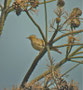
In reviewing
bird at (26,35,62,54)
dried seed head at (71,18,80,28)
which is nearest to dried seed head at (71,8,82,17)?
dried seed head at (71,18,80,28)

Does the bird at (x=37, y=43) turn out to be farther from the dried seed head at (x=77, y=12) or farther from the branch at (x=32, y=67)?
the dried seed head at (x=77, y=12)

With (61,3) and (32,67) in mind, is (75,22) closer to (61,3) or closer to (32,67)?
(61,3)

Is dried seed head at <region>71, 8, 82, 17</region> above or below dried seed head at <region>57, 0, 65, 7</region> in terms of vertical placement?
below

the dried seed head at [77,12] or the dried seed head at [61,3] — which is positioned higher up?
the dried seed head at [61,3]

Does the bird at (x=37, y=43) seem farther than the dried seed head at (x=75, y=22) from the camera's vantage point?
Yes

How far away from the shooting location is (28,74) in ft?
4.71

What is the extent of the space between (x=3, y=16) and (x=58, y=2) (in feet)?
1.10

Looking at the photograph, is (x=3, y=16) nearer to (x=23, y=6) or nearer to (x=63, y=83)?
(x=23, y=6)

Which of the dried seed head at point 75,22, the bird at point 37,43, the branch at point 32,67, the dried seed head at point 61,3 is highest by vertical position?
the dried seed head at point 61,3

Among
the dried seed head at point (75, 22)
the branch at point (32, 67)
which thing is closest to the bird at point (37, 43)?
the branch at point (32, 67)

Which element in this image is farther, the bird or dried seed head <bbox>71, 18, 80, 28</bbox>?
the bird

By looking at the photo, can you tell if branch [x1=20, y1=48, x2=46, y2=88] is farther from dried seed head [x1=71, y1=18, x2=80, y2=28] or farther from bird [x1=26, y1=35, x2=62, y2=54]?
dried seed head [x1=71, y1=18, x2=80, y2=28]

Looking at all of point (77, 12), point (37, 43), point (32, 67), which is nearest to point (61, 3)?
point (77, 12)

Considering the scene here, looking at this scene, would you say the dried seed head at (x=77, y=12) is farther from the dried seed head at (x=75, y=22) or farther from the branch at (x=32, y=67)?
the branch at (x=32, y=67)
